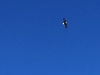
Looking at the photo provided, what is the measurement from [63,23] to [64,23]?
0.72 meters

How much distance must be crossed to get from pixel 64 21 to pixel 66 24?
163 cm

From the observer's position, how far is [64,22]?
43.4 metres

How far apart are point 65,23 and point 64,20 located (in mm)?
1136

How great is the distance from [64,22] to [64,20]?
696 mm

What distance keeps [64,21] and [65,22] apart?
19.2 inches

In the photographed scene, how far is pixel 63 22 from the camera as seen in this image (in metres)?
42.8

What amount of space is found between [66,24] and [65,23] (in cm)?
97

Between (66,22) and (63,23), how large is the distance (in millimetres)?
1024

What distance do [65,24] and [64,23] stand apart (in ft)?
2.18

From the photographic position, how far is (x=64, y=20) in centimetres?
4350

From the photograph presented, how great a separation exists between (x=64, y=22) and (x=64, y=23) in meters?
0.44

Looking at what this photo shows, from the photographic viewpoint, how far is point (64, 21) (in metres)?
43.4

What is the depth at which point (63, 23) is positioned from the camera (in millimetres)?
42531

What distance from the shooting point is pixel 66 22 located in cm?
4241
